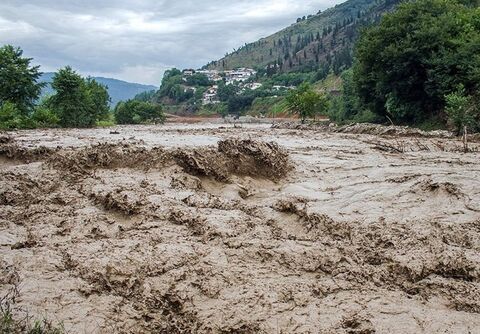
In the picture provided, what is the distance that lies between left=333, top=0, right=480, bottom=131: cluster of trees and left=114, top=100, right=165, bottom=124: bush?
1162 inches

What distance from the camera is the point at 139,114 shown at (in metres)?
55.8

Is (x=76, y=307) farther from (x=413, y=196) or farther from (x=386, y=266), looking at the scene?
(x=413, y=196)

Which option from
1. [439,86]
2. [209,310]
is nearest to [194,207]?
[209,310]

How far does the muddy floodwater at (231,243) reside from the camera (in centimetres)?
456

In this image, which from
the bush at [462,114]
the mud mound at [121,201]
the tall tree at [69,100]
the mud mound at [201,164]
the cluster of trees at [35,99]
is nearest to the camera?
the mud mound at [121,201]

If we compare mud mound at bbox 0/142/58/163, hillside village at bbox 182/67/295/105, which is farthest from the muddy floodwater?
hillside village at bbox 182/67/295/105

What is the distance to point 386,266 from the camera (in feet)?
18.2

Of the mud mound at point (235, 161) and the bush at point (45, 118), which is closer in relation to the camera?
the mud mound at point (235, 161)

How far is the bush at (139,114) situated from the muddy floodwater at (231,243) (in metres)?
45.6

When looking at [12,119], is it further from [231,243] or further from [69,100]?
[231,243]

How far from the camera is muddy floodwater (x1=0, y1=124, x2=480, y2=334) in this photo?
4.56 metres

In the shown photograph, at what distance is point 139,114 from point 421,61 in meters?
36.1

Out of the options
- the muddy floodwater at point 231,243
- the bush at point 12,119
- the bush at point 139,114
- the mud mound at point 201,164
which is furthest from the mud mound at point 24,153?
the bush at point 139,114

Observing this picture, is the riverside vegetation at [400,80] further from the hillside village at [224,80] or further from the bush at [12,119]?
the hillside village at [224,80]
